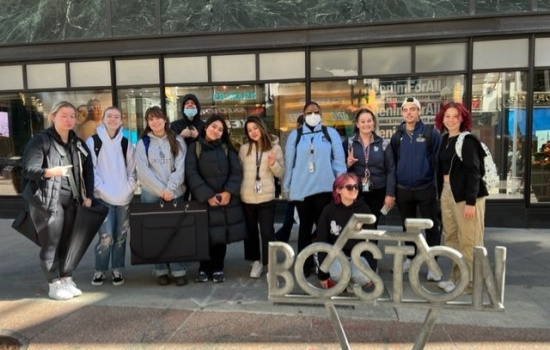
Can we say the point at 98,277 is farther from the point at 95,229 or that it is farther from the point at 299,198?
the point at 299,198

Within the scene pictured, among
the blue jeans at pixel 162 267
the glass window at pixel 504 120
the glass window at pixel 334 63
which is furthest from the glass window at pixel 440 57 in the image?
the blue jeans at pixel 162 267

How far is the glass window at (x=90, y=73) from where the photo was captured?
325 inches

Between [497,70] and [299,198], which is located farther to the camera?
[497,70]

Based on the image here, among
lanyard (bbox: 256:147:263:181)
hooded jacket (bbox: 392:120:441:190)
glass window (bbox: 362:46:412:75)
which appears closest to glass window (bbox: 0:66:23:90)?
lanyard (bbox: 256:147:263:181)

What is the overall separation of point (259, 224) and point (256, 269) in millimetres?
505

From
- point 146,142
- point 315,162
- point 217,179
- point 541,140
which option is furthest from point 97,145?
point 541,140

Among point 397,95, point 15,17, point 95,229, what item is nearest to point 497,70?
point 397,95

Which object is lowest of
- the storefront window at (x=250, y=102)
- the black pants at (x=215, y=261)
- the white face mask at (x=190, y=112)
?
the black pants at (x=215, y=261)

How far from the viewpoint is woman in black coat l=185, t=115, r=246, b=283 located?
15.0 ft

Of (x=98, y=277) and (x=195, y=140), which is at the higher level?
(x=195, y=140)

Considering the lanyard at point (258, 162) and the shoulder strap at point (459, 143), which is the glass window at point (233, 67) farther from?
the shoulder strap at point (459, 143)

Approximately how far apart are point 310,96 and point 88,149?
4.18m

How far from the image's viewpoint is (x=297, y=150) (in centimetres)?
472

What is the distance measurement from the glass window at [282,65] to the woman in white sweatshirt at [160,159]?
11.5 feet
